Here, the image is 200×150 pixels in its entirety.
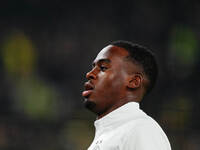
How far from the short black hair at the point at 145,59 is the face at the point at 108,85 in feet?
0.12

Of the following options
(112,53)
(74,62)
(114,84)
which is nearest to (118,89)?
(114,84)

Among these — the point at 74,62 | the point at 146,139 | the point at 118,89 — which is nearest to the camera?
the point at 146,139

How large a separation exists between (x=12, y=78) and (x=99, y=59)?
6.48 m

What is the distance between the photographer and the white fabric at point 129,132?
4.98 feet

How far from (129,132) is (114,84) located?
265mm

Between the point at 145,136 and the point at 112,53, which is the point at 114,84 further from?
the point at 145,136

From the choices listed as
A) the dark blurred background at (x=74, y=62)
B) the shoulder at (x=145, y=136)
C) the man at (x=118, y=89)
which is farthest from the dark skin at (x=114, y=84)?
the dark blurred background at (x=74, y=62)

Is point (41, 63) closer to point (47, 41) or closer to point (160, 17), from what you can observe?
point (47, 41)

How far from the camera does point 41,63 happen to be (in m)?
8.48

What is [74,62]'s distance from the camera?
27.4ft

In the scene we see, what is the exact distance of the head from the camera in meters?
1.79

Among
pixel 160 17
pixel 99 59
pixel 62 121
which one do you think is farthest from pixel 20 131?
pixel 99 59

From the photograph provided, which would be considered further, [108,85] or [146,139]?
[108,85]

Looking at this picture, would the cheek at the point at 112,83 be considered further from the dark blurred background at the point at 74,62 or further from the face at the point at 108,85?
the dark blurred background at the point at 74,62
